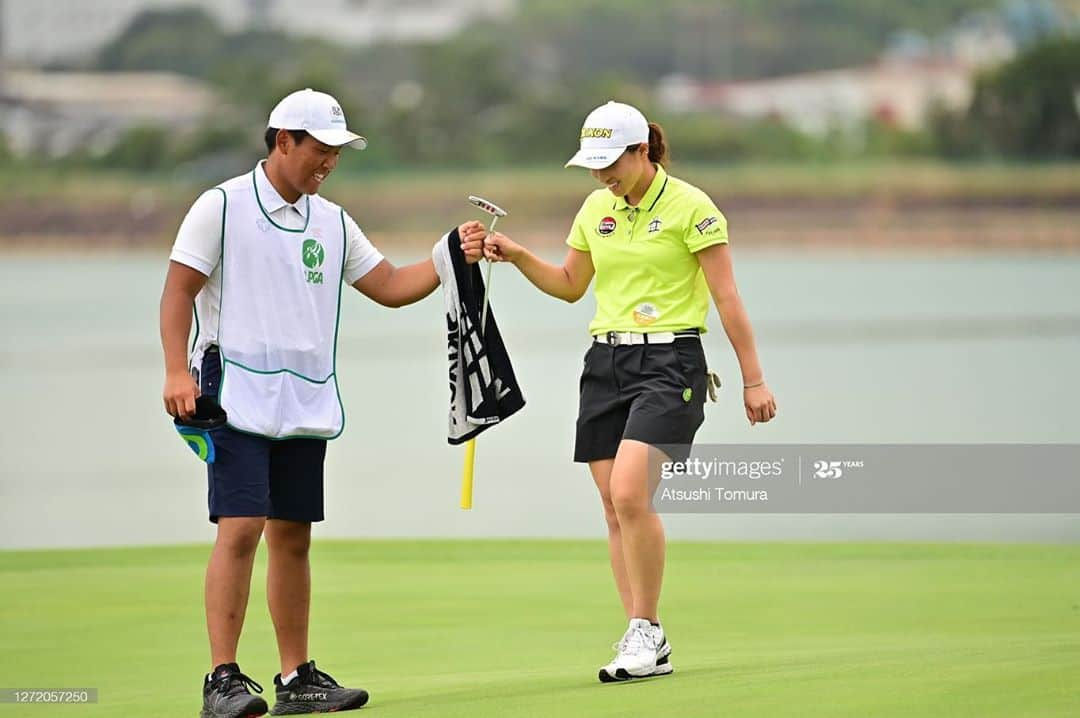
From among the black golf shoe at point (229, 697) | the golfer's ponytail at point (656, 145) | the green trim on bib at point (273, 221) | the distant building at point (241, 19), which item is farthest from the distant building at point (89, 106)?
the black golf shoe at point (229, 697)

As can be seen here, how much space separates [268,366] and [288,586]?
2.02ft

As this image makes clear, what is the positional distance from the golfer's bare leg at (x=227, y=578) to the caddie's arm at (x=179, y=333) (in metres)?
0.32

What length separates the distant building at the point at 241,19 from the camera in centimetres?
11469

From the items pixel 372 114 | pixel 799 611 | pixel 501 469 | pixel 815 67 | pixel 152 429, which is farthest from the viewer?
pixel 815 67

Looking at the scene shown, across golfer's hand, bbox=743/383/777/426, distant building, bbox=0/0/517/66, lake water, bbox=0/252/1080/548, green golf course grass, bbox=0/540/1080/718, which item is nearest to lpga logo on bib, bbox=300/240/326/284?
green golf course grass, bbox=0/540/1080/718

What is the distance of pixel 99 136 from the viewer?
9562 cm

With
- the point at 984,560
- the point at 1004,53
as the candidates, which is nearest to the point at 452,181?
the point at 1004,53

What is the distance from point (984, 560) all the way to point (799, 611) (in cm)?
175

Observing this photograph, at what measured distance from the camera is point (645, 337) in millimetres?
6086

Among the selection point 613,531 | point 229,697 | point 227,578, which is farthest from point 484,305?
point 229,697

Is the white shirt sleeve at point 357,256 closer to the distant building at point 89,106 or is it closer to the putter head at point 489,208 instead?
the putter head at point 489,208

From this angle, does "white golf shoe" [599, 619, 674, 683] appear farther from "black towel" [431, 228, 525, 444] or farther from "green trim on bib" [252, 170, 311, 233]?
"green trim on bib" [252, 170, 311, 233]

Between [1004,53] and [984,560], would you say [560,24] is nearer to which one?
[1004,53]

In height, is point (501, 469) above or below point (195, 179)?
below
